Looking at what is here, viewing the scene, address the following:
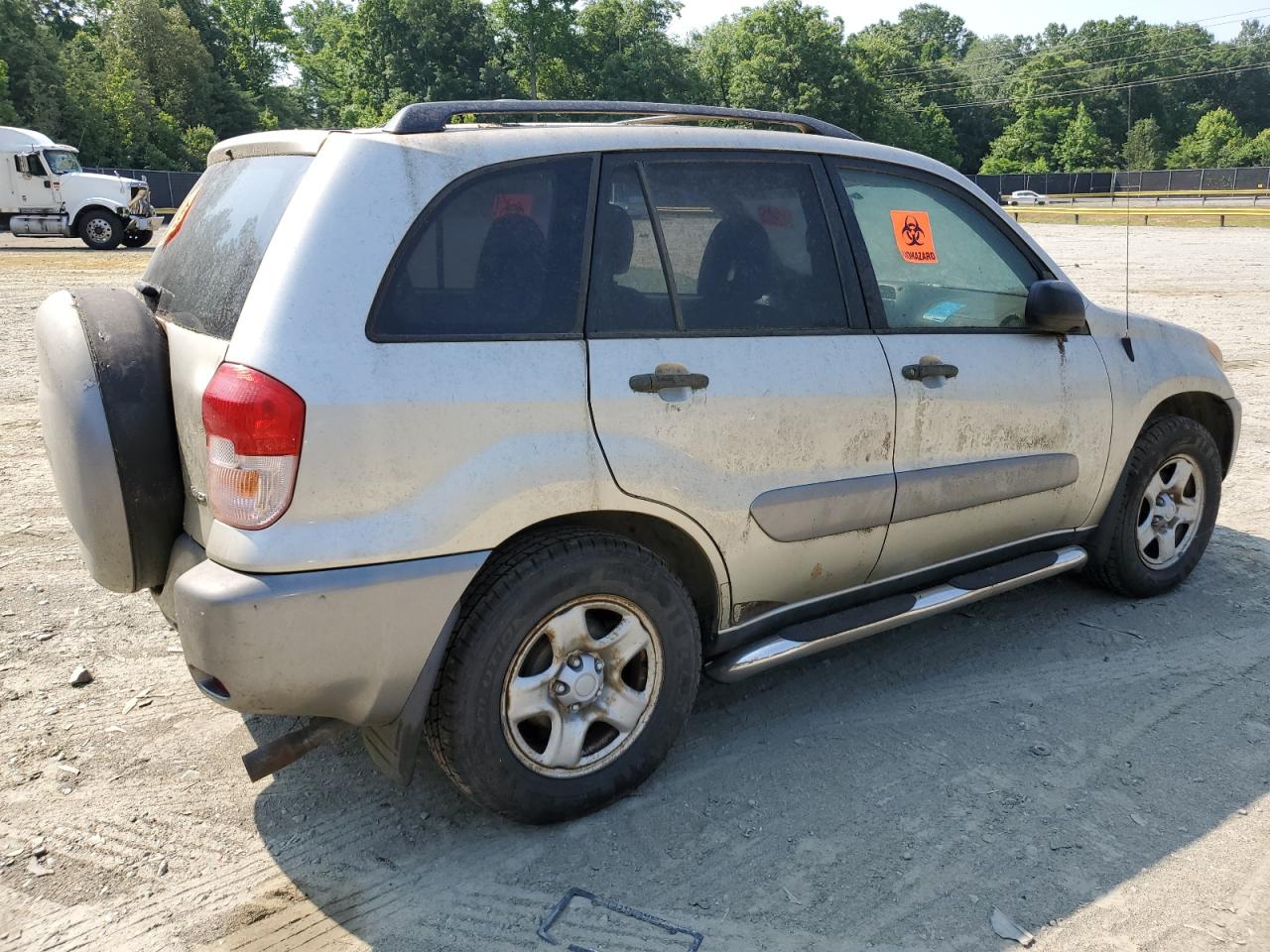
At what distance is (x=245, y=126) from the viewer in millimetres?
55719

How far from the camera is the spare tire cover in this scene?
109 inches

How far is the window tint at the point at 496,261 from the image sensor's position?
2678 mm

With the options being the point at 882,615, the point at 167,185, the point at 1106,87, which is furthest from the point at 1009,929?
the point at 1106,87

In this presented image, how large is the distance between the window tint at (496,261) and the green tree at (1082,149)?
285 feet

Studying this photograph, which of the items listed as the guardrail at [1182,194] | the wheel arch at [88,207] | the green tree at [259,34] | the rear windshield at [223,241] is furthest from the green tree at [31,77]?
the rear windshield at [223,241]

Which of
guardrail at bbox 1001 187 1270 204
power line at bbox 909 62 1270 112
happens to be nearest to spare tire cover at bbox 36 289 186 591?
guardrail at bbox 1001 187 1270 204

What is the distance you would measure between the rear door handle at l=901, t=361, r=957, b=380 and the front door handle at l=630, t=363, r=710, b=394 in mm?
837

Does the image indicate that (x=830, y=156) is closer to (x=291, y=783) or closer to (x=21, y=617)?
(x=291, y=783)

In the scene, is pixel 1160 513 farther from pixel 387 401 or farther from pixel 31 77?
pixel 31 77

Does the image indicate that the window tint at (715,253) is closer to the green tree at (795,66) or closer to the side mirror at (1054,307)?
the side mirror at (1054,307)

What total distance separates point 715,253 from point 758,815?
1.68m

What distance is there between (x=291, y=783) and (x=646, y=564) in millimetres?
1323

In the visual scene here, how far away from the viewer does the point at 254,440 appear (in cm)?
246

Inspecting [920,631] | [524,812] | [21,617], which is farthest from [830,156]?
[21,617]
